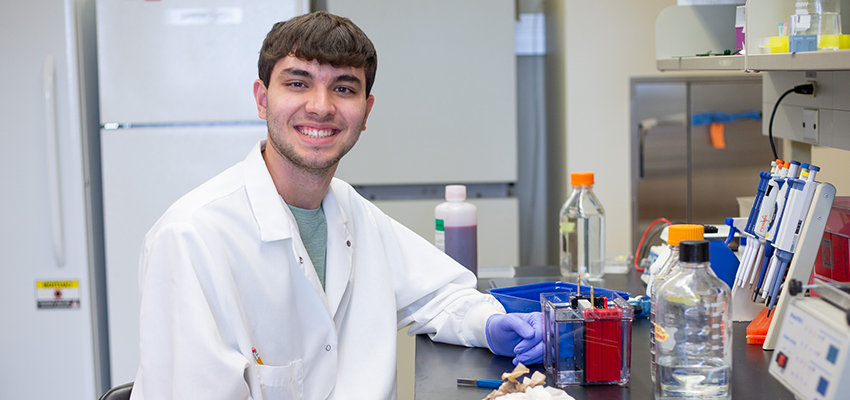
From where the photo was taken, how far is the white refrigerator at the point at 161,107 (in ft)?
7.75

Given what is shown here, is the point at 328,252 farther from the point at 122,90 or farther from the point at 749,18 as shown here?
the point at 122,90

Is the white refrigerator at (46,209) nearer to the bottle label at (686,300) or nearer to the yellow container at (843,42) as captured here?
the bottle label at (686,300)

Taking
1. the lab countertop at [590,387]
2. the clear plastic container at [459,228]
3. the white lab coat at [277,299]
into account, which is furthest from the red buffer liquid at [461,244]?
the lab countertop at [590,387]

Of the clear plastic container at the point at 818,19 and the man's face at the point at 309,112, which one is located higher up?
the clear plastic container at the point at 818,19

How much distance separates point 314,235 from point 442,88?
1.43m

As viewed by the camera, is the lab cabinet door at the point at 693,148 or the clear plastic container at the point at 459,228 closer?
the clear plastic container at the point at 459,228

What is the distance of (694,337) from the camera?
99cm

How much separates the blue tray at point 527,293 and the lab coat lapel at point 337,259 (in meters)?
0.31

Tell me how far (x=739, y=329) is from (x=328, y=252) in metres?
0.81

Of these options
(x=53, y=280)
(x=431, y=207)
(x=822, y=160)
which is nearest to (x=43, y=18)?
(x=53, y=280)

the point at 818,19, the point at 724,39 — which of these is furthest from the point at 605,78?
the point at 818,19

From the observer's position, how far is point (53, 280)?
2340mm

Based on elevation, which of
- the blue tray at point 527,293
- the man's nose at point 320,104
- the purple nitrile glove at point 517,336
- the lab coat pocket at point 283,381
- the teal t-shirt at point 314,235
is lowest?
the lab coat pocket at point 283,381

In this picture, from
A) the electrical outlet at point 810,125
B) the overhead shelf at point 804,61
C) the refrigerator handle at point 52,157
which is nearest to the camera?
the overhead shelf at point 804,61
